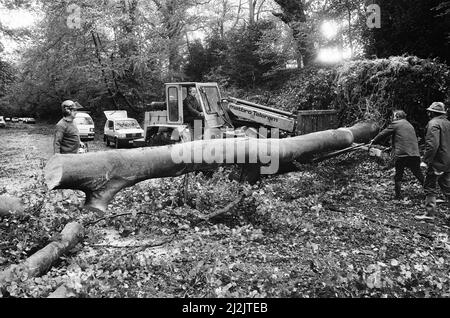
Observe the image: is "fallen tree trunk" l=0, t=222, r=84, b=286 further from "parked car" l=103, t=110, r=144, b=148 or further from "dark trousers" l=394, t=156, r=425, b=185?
"parked car" l=103, t=110, r=144, b=148

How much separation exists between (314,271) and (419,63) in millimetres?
8037

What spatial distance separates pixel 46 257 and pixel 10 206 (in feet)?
5.63

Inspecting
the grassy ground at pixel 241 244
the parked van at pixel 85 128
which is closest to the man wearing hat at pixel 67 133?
the grassy ground at pixel 241 244

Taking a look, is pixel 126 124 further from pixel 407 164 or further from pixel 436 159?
pixel 436 159

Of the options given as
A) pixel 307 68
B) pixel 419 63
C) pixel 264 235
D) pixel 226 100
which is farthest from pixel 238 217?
pixel 307 68

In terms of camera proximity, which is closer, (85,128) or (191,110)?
(191,110)

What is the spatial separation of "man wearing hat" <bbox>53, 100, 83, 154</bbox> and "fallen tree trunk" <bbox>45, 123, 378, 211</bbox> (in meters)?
1.40

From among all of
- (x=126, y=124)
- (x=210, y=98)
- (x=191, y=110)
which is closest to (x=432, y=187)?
(x=210, y=98)

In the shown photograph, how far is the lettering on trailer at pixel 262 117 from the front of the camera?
33.6 feet

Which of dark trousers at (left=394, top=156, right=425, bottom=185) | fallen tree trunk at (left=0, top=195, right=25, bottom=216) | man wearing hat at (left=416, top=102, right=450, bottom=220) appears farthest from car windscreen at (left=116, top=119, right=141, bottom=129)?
man wearing hat at (left=416, top=102, right=450, bottom=220)

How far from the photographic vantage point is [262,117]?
34.0 feet

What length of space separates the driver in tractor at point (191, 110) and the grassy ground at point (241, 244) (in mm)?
2881
